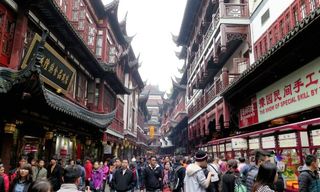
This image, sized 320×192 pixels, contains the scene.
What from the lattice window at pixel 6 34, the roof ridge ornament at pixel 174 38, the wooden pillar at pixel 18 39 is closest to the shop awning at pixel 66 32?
the wooden pillar at pixel 18 39

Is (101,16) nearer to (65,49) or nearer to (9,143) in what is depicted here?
(65,49)

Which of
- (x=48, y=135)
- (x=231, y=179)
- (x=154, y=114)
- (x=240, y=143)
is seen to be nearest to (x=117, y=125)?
(x=48, y=135)

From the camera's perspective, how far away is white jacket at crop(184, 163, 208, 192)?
453 centimetres

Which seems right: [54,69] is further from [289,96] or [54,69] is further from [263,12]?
[263,12]

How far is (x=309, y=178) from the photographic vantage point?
174 inches

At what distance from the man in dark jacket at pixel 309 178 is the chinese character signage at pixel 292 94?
3710 mm

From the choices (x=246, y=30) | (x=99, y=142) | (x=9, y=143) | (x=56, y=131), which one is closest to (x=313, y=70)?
(x=246, y=30)

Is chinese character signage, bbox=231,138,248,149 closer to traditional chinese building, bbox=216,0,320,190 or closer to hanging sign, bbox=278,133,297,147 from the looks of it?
traditional chinese building, bbox=216,0,320,190

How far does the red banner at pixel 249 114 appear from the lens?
1231cm

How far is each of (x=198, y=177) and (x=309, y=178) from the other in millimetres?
1590

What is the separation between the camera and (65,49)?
13469mm

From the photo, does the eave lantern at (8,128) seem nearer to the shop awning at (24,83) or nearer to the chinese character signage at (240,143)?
the shop awning at (24,83)

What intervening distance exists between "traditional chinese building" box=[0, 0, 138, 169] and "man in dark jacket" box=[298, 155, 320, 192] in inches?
217

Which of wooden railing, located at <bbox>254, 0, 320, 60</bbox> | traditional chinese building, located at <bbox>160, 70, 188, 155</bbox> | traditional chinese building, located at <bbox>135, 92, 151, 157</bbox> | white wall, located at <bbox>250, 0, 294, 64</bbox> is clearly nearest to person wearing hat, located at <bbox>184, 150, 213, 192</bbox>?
wooden railing, located at <bbox>254, 0, 320, 60</bbox>
